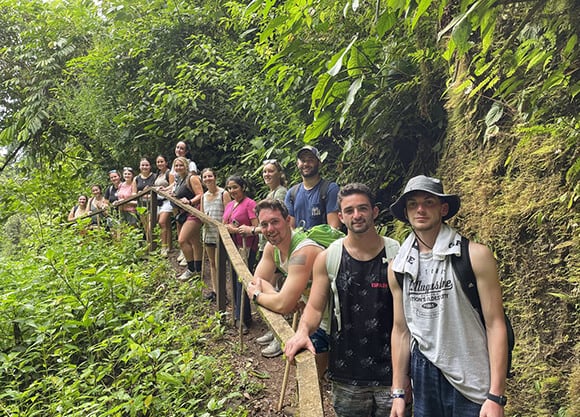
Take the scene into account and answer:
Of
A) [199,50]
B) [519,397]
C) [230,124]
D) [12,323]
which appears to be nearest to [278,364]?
[519,397]

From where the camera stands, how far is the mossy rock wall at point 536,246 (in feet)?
8.92

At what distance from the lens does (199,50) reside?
9.84 metres

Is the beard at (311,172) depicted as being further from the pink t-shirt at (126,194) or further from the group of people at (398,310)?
the pink t-shirt at (126,194)

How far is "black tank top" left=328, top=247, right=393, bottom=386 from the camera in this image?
2320 mm

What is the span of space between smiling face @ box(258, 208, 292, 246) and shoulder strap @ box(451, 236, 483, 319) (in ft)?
3.95

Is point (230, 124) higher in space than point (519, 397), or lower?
higher

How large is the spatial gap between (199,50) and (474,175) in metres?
7.88

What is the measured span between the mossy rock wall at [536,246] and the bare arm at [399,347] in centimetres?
112

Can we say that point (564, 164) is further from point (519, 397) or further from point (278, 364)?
point (278, 364)

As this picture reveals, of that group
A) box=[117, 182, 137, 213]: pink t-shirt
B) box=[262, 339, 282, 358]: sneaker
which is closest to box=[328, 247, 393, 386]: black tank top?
box=[262, 339, 282, 358]: sneaker

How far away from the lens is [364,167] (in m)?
5.27

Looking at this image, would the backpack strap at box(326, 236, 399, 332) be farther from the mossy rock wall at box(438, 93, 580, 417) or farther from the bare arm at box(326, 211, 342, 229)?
the bare arm at box(326, 211, 342, 229)

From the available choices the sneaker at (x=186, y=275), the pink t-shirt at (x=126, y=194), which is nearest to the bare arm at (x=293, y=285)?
the sneaker at (x=186, y=275)

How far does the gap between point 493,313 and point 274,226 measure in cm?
141
